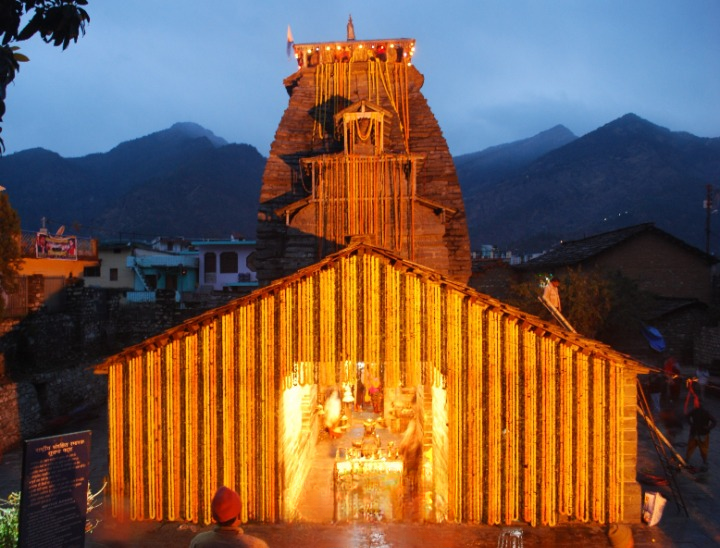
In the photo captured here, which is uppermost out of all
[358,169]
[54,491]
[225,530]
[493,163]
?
[493,163]

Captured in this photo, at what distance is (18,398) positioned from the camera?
53.3ft

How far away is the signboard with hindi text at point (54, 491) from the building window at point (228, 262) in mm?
42914

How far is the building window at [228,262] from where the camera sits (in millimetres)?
48750

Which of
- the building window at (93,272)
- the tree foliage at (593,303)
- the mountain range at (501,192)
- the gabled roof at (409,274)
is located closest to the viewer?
the gabled roof at (409,274)

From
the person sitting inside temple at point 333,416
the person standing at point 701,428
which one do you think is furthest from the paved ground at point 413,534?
the person sitting inside temple at point 333,416

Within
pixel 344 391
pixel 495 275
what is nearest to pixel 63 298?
pixel 344 391

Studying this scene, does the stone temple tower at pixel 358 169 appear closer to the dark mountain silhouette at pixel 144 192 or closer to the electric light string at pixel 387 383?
the electric light string at pixel 387 383

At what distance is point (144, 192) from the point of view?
111375mm

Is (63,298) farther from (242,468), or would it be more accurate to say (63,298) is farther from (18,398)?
(242,468)

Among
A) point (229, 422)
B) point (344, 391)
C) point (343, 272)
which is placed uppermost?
point (343, 272)

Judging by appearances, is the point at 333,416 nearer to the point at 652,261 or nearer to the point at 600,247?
the point at 600,247

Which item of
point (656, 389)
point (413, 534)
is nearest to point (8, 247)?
point (413, 534)

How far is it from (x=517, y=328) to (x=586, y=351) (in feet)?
3.90

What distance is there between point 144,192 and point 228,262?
73.5 metres
